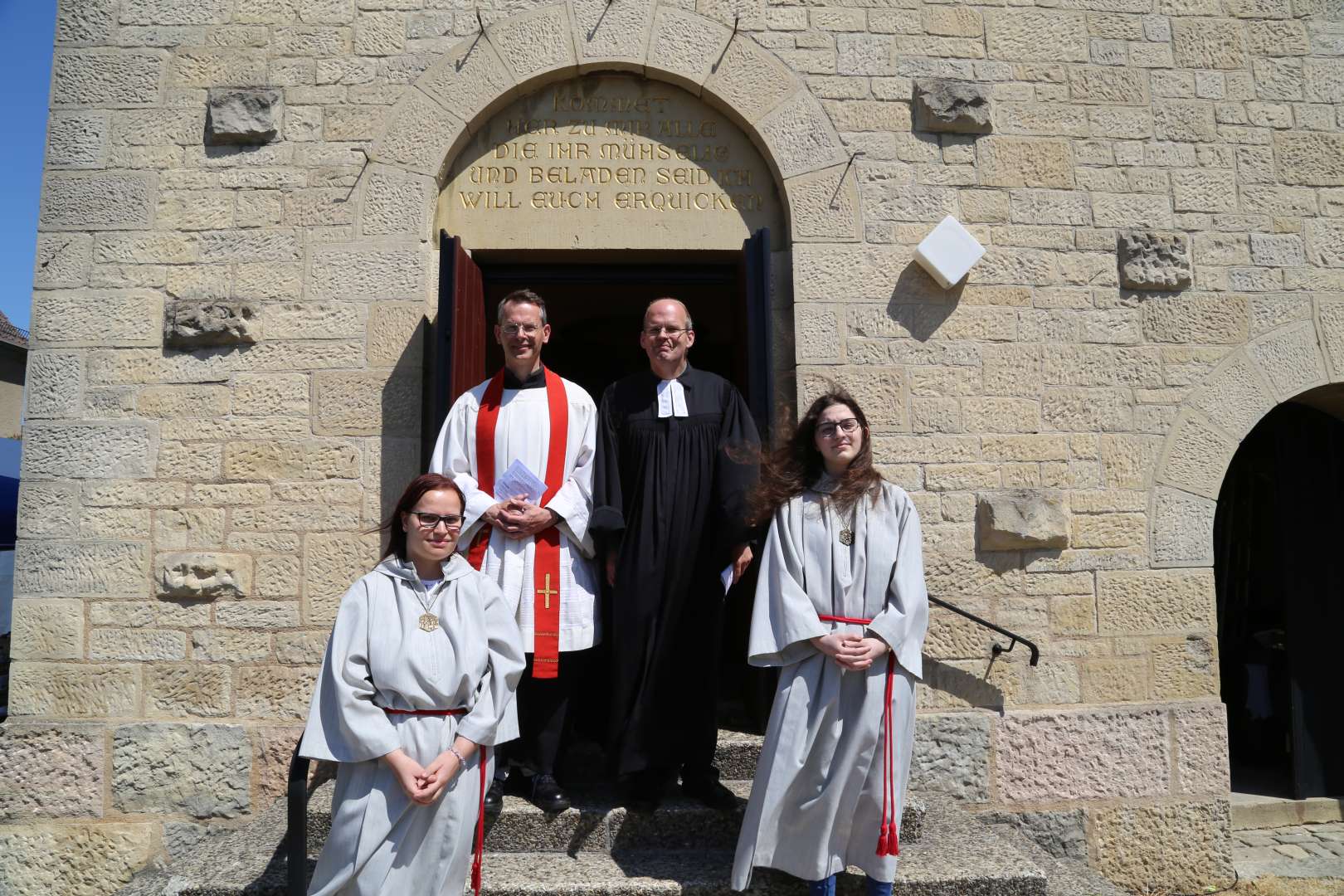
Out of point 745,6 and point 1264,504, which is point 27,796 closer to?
point 745,6

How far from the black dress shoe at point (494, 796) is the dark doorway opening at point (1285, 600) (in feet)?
14.9

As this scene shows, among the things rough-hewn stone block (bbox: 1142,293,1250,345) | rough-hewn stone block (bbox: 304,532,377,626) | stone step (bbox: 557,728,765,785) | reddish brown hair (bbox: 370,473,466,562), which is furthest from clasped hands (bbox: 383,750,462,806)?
rough-hewn stone block (bbox: 1142,293,1250,345)

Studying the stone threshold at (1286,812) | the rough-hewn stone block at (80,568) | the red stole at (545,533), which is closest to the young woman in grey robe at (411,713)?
the red stole at (545,533)

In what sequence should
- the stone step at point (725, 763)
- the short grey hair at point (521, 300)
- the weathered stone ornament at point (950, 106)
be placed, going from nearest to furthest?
the short grey hair at point (521, 300) → the stone step at point (725, 763) → the weathered stone ornament at point (950, 106)

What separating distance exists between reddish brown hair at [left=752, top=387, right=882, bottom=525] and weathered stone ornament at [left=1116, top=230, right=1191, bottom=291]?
231 cm

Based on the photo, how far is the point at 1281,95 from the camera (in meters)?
4.86

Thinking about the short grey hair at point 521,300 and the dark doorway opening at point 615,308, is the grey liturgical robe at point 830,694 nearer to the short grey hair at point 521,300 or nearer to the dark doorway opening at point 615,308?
the short grey hair at point 521,300

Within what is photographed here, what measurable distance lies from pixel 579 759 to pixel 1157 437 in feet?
10.7

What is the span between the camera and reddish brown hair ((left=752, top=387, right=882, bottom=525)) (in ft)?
10.3

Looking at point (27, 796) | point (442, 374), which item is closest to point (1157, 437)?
point (442, 374)

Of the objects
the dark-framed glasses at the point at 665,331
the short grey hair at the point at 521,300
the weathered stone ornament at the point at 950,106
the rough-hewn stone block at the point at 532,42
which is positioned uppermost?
the rough-hewn stone block at the point at 532,42

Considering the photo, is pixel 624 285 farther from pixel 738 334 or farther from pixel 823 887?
pixel 823 887

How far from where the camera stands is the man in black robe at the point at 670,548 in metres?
3.51

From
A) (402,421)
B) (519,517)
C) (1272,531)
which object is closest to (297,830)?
(519,517)
